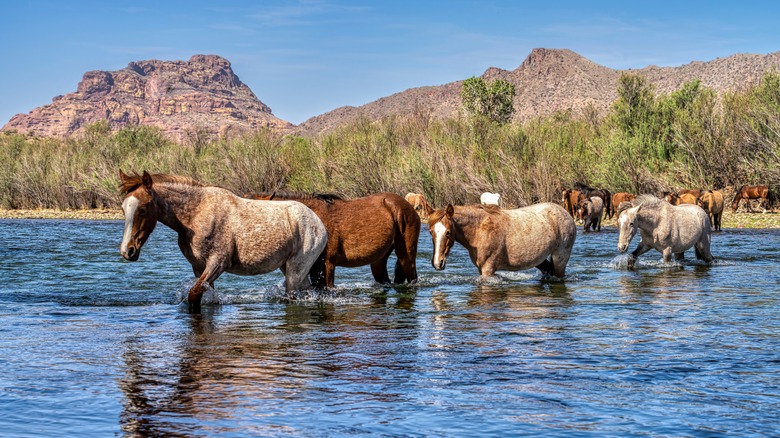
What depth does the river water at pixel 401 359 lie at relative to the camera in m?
5.94

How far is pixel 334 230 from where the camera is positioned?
12109 mm

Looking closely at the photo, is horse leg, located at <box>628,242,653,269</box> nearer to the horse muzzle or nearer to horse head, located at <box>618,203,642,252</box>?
horse head, located at <box>618,203,642,252</box>

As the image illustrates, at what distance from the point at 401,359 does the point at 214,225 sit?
3.22 m

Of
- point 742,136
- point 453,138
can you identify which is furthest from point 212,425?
point 453,138

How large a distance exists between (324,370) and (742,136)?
1341 inches

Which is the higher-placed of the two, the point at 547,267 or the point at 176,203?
the point at 176,203

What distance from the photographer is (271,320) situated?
10.7 metres

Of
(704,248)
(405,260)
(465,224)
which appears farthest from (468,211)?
(704,248)

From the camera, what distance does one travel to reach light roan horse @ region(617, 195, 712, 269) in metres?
16.2

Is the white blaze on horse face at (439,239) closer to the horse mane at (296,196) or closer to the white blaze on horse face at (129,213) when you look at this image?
the horse mane at (296,196)

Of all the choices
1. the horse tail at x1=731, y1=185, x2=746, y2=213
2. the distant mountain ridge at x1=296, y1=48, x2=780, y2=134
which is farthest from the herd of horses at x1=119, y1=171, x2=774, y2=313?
the distant mountain ridge at x1=296, y1=48, x2=780, y2=134

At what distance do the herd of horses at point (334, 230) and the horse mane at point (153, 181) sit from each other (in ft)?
0.04

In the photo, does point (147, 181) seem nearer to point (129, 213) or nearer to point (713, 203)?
point (129, 213)

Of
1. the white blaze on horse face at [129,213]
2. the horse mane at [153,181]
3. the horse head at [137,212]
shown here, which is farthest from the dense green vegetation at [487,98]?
the white blaze on horse face at [129,213]
